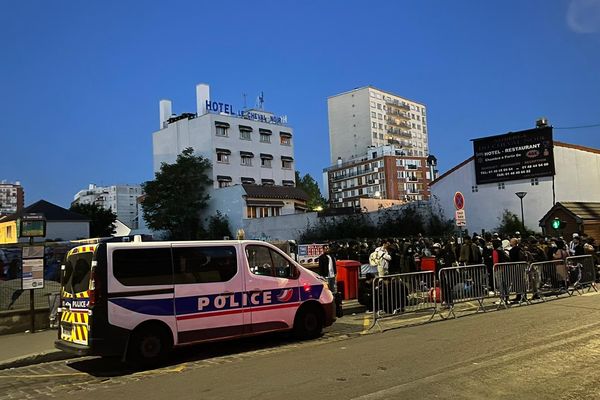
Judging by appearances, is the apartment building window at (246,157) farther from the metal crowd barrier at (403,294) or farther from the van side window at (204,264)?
the van side window at (204,264)

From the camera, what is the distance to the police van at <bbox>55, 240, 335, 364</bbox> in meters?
8.09

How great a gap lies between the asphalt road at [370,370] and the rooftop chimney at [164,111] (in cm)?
7143

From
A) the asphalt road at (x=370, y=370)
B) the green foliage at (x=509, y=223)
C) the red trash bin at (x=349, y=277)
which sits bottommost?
the asphalt road at (x=370, y=370)

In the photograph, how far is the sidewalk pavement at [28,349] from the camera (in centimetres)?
902

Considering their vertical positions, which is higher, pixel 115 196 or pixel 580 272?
pixel 115 196

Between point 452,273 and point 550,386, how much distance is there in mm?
6512

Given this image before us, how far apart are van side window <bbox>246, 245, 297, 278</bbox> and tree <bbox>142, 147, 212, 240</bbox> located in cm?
5431

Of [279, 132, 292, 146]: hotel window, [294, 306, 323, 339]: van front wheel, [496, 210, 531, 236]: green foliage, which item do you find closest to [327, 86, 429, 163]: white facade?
[279, 132, 292, 146]: hotel window

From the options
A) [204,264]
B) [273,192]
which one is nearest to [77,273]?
[204,264]

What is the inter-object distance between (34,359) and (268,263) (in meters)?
4.26

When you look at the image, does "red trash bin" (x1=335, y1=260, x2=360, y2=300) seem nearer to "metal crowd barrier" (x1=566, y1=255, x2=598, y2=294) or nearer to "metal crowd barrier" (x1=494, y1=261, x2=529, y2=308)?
"metal crowd barrier" (x1=494, y1=261, x2=529, y2=308)

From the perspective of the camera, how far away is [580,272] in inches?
650

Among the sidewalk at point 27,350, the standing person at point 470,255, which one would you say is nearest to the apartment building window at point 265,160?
the standing person at point 470,255

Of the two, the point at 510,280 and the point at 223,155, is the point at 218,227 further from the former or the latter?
the point at 510,280
